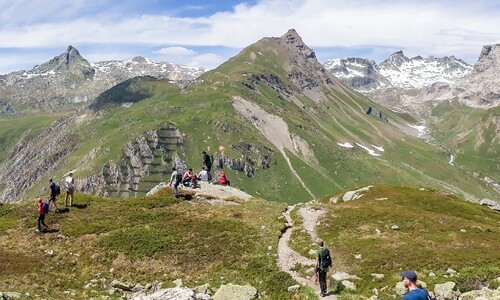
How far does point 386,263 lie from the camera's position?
3822cm

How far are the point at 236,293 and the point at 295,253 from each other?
12.5 m

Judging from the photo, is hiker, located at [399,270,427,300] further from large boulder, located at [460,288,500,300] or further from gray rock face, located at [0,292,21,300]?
gray rock face, located at [0,292,21,300]

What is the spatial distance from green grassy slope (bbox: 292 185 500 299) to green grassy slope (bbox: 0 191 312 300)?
19.9ft

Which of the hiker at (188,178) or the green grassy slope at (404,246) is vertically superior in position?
the hiker at (188,178)

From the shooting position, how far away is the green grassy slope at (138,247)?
36219 millimetres

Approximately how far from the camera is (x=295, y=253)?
43.1 meters

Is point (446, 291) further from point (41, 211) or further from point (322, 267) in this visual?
point (41, 211)

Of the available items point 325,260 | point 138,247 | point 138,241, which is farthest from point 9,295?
point 325,260

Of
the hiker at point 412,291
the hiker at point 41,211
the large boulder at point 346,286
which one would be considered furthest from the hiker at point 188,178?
the hiker at point 412,291

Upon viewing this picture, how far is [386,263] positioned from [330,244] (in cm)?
791

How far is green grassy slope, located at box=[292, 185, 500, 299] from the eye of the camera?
34719 millimetres

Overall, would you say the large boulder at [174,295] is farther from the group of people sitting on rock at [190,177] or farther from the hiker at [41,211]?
the group of people sitting on rock at [190,177]

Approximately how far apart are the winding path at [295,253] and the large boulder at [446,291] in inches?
291

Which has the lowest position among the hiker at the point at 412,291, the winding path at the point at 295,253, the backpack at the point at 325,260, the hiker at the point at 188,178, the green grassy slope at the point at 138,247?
the winding path at the point at 295,253
